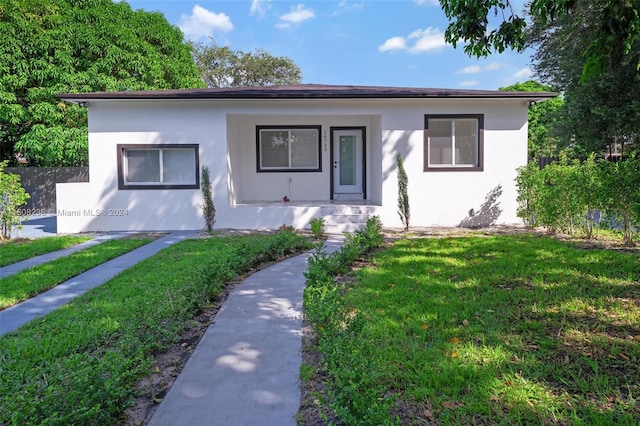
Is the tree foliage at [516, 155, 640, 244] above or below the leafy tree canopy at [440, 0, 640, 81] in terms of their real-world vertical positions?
below

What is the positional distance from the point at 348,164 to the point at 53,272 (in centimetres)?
850

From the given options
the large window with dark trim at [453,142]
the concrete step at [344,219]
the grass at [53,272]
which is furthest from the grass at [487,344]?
the large window with dark trim at [453,142]

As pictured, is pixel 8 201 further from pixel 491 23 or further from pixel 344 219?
pixel 491 23

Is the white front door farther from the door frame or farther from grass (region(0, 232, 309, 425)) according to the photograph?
grass (region(0, 232, 309, 425))

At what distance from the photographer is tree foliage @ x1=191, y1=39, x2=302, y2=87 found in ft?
101

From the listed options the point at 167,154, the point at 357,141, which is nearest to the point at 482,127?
the point at 357,141

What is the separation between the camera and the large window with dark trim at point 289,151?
493 inches

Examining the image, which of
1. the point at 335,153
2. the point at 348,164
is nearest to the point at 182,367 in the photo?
the point at 335,153

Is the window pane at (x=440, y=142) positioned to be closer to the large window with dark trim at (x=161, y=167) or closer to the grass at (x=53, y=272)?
the large window with dark trim at (x=161, y=167)

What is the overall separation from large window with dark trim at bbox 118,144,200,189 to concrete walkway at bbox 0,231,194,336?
2.99 metres

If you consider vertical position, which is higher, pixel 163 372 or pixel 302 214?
pixel 302 214

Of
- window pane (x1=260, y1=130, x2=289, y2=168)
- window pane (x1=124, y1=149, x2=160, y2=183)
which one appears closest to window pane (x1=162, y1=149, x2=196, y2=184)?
window pane (x1=124, y1=149, x2=160, y2=183)

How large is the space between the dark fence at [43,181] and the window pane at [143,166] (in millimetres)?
6132

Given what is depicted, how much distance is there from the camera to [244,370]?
2980 millimetres
